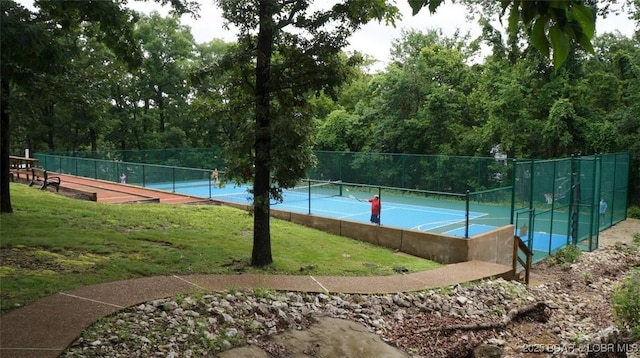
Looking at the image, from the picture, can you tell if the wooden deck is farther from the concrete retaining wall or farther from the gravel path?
the gravel path

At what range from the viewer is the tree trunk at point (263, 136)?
886cm

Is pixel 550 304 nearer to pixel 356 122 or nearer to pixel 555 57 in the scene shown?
pixel 555 57

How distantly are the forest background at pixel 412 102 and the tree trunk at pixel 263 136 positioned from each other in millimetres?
482

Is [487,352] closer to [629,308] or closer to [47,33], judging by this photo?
[629,308]

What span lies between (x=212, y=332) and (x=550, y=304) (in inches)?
283

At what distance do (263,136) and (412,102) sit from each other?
2621cm

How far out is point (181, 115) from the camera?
145 ft

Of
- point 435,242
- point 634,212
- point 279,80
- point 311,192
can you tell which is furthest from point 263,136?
point 634,212

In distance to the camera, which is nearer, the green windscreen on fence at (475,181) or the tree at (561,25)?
the tree at (561,25)

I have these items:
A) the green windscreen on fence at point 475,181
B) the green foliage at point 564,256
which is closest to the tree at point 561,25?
the green windscreen on fence at point 475,181

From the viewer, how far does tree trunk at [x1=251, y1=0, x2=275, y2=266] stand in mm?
8859

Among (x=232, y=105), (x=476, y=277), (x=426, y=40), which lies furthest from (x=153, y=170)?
(x=426, y=40)

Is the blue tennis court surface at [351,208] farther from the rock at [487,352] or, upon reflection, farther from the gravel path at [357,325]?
the rock at [487,352]

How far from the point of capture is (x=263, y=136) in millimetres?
9039
